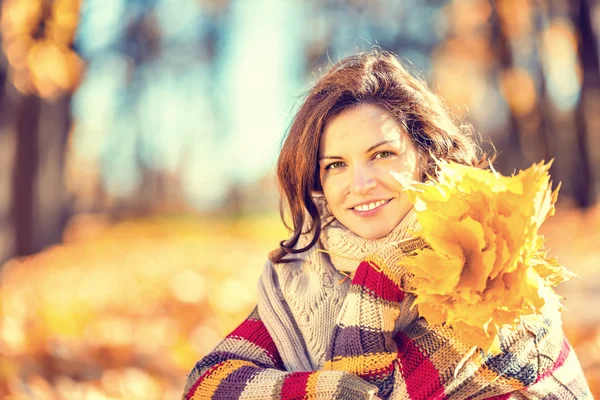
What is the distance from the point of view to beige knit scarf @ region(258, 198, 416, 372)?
194 centimetres

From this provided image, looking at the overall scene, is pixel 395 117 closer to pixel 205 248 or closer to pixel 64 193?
pixel 64 193

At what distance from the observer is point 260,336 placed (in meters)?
2.08

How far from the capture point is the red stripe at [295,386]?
1747mm

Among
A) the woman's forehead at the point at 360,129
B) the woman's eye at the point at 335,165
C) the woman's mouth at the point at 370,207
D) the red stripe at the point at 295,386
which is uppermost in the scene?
the woman's forehead at the point at 360,129

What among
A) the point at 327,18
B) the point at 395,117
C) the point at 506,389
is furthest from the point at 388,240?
the point at 327,18

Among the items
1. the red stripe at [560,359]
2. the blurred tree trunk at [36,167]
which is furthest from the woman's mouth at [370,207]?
the blurred tree trunk at [36,167]

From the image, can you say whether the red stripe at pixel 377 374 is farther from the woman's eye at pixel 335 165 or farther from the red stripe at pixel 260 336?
the woman's eye at pixel 335 165

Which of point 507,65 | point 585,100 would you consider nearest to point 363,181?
point 585,100

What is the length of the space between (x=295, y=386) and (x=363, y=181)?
632mm

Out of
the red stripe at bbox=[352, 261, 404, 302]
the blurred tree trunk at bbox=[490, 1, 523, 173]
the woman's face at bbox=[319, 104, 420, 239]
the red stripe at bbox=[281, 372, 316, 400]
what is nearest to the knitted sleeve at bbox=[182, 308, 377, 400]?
the red stripe at bbox=[281, 372, 316, 400]

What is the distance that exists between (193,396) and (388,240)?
785 mm

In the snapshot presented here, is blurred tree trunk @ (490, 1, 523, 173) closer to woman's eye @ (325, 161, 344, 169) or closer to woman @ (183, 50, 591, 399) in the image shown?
woman @ (183, 50, 591, 399)

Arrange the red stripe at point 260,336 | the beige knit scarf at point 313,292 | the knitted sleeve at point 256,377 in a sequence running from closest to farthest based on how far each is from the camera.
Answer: the knitted sleeve at point 256,377 → the beige knit scarf at point 313,292 → the red stripe at point 260,336

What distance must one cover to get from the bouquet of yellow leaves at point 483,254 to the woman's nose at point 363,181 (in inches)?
10.8
